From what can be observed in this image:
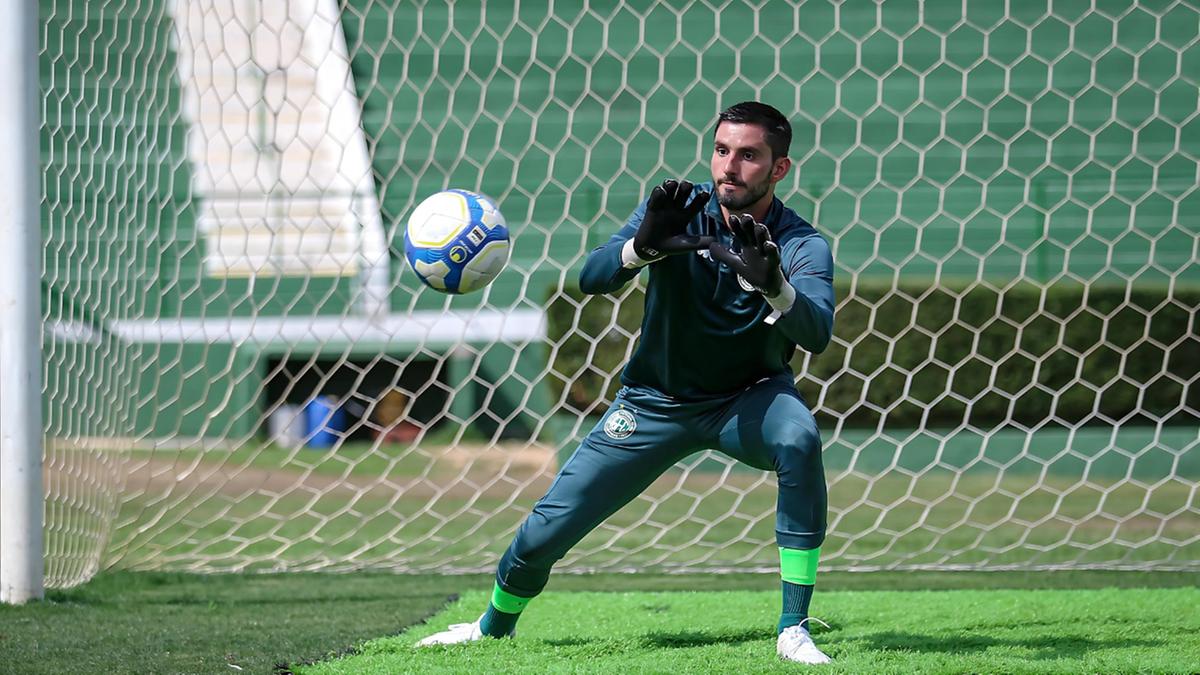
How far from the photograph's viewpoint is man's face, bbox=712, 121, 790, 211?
3678 mm

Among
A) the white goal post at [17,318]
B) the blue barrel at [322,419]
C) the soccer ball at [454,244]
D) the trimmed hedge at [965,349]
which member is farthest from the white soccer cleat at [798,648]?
the blue barrel at [322,419]

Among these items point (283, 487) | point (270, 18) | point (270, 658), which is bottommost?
point (283, 487)

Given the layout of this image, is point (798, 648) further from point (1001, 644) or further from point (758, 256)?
point (758, 256)

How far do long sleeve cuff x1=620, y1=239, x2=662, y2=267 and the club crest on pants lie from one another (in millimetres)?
479

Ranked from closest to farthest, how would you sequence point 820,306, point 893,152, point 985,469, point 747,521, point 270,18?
point 820,306 < point 747,521 < point 985,469 < point 893,152 < point 270,18

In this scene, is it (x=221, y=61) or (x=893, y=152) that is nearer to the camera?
(x=893, y=152)

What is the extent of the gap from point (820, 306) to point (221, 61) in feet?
34.1

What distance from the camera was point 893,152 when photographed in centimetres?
1111

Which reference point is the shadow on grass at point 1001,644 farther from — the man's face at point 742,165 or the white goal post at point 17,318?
the white goal post at point 17,318

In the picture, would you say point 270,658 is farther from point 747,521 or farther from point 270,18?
point 270,18

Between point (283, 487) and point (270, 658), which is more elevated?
point (270, 658)

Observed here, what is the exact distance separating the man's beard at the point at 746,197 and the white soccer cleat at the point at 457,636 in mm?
1467

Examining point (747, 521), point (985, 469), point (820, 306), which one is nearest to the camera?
point (820, 306)

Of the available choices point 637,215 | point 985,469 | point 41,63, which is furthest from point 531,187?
point 637,215
